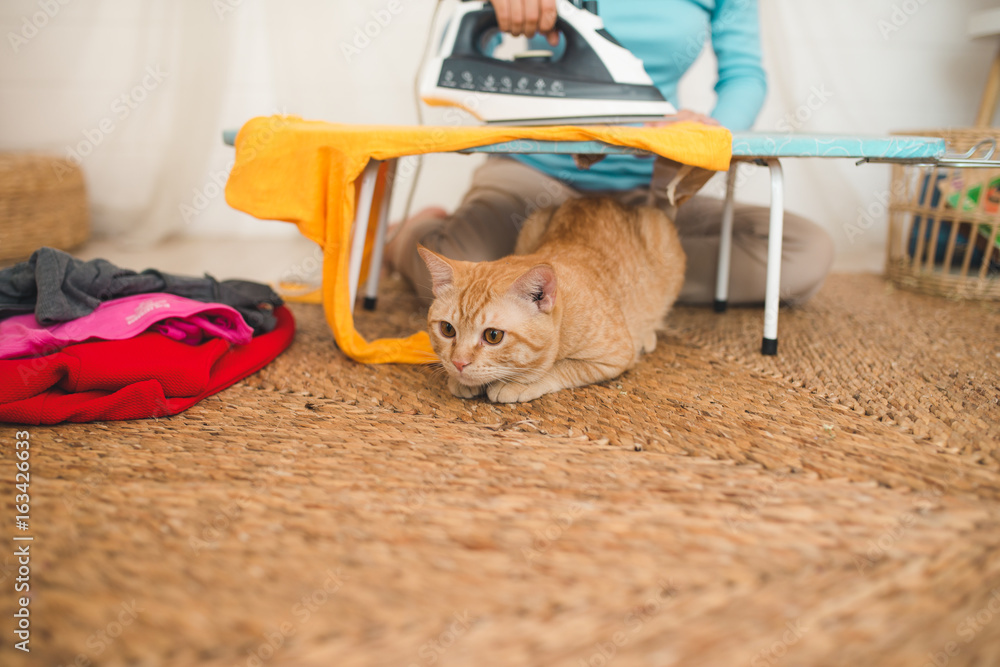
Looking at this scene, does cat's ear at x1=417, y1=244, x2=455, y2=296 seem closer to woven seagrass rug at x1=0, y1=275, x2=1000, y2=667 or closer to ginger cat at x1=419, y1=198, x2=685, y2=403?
ginger cat at x1=419, y1=198, x2=685, y2=403

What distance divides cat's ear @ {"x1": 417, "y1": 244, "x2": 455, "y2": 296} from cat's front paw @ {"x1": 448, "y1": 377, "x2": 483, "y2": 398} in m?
0.18

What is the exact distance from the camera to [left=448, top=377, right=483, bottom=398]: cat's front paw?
121cm

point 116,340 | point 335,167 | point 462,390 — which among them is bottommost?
point 462,390

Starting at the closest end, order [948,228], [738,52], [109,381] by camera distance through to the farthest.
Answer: [109,381], [738,52], [948,228]

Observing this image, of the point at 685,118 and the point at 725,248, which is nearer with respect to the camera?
the point at 685,118

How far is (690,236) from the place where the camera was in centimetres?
194

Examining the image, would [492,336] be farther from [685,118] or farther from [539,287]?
[685,118]

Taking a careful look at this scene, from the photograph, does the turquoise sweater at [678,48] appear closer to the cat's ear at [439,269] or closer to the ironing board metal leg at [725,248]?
the ironing board metal leg at [725,248]

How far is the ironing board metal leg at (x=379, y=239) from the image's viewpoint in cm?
170

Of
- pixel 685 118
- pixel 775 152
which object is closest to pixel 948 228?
pixel 685 118

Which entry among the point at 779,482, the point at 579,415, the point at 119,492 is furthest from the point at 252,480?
the point at 779,482

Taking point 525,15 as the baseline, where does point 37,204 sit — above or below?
below

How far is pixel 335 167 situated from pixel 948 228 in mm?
2168

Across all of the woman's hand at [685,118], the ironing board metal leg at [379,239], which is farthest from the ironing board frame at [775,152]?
the ironing board metal leg at [379,239]
